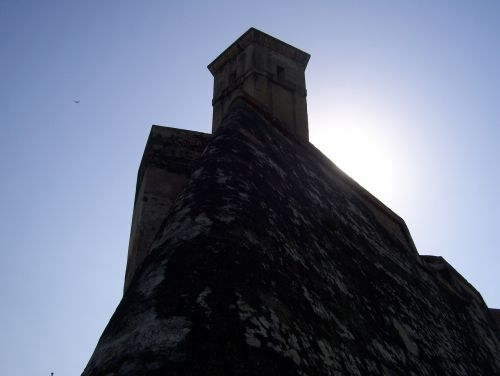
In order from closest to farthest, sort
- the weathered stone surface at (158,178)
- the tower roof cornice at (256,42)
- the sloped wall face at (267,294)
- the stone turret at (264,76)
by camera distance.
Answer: the sloped wall face at (267,294) → the weathered stone surface at (158,178) → the stone turret at (264,76) → the tower roof cornice at (256,42)

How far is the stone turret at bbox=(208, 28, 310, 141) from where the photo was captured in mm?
7523

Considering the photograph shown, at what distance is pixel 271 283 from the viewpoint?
1.79 meters

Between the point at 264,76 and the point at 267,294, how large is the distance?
6.33 meters

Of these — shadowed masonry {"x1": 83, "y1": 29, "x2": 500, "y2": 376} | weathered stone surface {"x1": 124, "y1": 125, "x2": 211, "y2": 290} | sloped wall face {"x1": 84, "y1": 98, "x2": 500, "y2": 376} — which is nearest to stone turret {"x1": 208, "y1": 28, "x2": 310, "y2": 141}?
weathered stone surface {"x1": 124, "y1": 125, "x2": 211, "y2": 290}

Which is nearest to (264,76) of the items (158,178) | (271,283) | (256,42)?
(256,42)

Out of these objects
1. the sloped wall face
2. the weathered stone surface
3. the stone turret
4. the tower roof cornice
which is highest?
the tower roof cornice

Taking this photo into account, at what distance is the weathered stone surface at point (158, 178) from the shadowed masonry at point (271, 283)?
0.08 feet

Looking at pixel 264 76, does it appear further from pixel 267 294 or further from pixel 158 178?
pixel 267 294

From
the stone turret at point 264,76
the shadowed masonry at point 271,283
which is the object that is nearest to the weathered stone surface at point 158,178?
the shadowed masonry at point 271,283

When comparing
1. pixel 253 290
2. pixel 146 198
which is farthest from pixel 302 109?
pixel 253 290

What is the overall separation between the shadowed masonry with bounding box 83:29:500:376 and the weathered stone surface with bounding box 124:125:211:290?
2cm

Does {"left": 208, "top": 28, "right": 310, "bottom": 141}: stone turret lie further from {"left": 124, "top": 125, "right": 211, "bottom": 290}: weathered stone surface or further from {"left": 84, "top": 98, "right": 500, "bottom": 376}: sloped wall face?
{"left": 84, "top": 98, "right": 500, "bottom": 376}: sloped wall face

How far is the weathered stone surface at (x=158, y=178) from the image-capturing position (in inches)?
A: 188

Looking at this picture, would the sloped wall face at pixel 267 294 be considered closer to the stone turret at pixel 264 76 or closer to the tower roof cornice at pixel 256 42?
the stone turret at pixel 264 76
